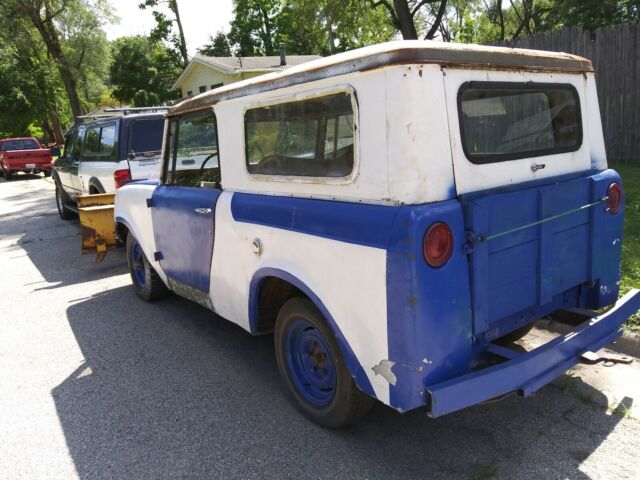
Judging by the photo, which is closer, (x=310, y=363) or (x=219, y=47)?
(x=310, y=363)

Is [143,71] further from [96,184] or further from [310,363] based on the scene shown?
[310,363]

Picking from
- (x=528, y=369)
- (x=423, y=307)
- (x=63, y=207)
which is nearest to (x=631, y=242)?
(x=528, y=369)

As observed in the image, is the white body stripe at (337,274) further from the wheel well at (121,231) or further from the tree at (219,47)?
the tree at (219,47)

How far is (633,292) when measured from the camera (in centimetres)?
321

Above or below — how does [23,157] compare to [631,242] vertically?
above

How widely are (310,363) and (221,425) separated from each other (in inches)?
26.8

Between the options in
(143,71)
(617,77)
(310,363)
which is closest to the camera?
(310,363)

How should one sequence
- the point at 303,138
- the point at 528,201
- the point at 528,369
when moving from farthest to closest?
the point at 303,138 < the point at 528,201 < the point at 528,369

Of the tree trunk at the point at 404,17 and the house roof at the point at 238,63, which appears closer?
the tree trunk at the point at 404,17

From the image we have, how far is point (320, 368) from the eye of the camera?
10.5ft

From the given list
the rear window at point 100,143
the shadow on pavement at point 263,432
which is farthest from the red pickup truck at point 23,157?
the shadow on pavement at point 263,432

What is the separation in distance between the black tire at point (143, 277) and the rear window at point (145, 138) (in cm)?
235

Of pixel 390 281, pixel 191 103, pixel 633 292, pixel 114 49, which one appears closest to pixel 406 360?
pixel 390 281

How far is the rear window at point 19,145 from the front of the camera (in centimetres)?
2288
